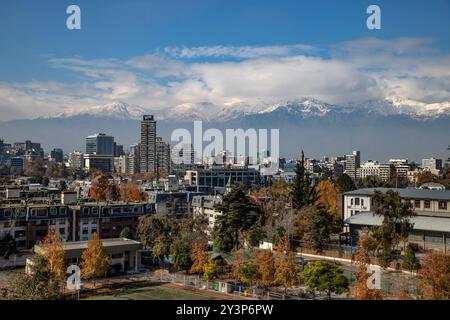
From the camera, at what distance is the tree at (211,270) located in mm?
13516

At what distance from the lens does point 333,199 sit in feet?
85.0

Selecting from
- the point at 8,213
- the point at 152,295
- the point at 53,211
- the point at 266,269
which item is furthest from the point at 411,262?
the point at 8,213

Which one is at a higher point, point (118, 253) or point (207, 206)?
point (207, 206)

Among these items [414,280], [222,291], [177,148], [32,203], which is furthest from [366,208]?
[177,148]

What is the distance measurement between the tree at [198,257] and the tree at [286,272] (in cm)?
259

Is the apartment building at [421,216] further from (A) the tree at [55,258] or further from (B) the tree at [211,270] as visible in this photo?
(A) the tree at [55,258]

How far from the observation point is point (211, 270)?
531 inches

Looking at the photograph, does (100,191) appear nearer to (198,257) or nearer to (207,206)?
(207,206)

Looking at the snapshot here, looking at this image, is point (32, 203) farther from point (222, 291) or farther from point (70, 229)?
point (222, 291)

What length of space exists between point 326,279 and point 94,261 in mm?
6532

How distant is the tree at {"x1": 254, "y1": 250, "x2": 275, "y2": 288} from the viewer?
1234 cm

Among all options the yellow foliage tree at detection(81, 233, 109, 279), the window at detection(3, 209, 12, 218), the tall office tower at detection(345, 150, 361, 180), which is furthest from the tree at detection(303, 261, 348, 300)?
the tall office tower at detection(345, 150, 361, 180)

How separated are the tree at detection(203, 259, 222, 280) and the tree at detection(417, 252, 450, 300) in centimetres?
517

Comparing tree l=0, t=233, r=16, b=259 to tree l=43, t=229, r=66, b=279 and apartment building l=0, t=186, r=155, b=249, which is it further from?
tree l=43, t=229, r=66, b=279
